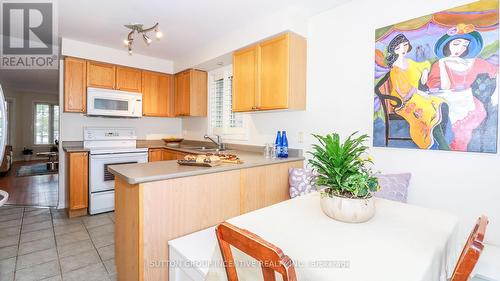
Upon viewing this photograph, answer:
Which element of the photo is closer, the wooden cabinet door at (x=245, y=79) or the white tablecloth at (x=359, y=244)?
the white tablecloth at (x=359, y=244)

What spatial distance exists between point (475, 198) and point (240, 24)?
2.65m

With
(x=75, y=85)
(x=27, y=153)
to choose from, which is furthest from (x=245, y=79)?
(x=27, y=153)

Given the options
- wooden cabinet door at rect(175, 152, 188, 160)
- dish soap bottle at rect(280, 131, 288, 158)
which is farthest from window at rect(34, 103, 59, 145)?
dish soap bottle at rect(280, 131, 288, 158)

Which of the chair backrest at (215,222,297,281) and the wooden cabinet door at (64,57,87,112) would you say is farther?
the wooden cabinet door at (64,57,87,112)

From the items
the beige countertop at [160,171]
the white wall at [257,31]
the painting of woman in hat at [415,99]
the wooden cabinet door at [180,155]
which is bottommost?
the wooden cabinet door at [180,155]

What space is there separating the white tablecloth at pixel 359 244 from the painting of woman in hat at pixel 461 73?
2.50 feet

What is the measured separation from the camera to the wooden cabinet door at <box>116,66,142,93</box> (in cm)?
374

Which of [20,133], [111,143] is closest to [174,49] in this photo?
[111,143]

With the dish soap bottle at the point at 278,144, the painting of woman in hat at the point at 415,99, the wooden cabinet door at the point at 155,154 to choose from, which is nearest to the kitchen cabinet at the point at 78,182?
the wooden cabinet door at the point at 155,154

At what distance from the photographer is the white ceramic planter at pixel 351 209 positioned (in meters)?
1.15

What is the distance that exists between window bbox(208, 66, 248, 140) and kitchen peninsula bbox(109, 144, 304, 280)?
4.84ft

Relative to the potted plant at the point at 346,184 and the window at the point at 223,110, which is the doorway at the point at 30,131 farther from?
the potted plant at the point at 346,184

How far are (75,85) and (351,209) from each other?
3.82 metres

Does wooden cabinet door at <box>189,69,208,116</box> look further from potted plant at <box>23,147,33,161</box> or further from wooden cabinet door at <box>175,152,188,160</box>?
potted plant at <box>23,147,33,161</box>
